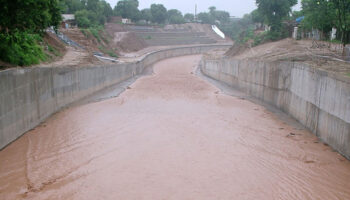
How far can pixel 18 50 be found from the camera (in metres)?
19.4

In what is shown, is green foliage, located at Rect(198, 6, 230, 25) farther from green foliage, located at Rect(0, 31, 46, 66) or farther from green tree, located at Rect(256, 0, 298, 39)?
green foliage, located at Rect(0, 31, 46, 66)

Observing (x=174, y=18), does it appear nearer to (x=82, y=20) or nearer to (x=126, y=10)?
(x=126, y=10)

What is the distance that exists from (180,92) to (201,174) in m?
17.5

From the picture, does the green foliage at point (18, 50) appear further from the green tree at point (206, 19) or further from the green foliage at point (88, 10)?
the green tree at point (206, 19)

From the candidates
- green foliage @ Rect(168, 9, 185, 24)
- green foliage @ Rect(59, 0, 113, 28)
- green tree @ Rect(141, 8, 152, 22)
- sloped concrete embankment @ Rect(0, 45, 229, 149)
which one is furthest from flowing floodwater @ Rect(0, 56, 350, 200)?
green foliage @ Rect(168, 9, 185, 24)

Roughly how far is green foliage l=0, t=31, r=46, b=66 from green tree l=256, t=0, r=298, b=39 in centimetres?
2969

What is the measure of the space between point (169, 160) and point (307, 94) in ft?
27.6

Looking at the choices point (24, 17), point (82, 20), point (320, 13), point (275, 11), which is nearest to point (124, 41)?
point (82, 20)

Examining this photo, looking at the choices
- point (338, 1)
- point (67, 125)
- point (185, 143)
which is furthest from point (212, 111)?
point (338, 1)

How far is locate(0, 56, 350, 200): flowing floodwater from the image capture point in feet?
31.9

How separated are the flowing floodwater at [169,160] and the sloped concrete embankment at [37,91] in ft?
1.79

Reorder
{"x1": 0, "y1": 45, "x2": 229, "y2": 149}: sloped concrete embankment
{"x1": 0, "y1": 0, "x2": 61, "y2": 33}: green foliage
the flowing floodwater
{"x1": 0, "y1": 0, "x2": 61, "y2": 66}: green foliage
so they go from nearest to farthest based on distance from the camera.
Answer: the flowing floodwater
{"x1": 0, "y1": 45, "x2": 229, "y2": 149}: sloped concrete embankment
{"x1": 0, "y1": 0, "x2": 61, "y2": 33}: green foliage
{"x1": 0, "y1": 0, "x2": 61, "y2": 66}: green foliage

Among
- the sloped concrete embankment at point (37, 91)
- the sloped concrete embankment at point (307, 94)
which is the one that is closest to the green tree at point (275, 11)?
the sloped concrete embankment at point (307, 94)

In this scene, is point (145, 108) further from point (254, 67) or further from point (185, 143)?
point (254, 67)
